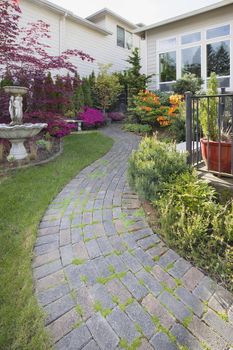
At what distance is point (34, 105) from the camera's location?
19.2 feet

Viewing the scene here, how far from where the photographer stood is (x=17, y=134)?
185 inches

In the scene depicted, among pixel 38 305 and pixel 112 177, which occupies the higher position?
pixel 112 177

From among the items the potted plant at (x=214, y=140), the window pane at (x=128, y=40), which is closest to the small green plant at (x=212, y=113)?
the potted plant at (x=214, y=140)

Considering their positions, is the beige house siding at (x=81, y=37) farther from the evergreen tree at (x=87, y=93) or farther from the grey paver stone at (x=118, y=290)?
the grey paver stone at (x=118, y=290)

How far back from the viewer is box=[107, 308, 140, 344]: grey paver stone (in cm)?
148

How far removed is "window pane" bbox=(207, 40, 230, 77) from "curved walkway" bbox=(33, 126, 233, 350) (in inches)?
346

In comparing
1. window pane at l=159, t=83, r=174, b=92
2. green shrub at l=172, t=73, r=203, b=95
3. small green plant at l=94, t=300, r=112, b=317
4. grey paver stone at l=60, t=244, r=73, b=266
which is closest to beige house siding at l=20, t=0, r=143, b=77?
window pane at l=159, t=83, r=174, b=92

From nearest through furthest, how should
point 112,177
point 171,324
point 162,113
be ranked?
1. point 171,324
2. point 112,177
3. point 162,113

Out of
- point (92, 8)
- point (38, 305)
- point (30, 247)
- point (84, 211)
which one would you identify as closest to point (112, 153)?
point (84, 211)

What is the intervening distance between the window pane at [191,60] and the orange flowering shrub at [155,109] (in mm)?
2408

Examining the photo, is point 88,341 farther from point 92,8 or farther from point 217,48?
point 92,8

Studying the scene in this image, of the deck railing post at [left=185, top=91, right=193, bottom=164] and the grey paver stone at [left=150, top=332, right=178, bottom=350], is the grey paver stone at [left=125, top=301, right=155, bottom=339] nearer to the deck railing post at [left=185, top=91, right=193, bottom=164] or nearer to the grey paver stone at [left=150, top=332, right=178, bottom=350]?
the grey paver stone at [left=150, top=332, right=178, bottom=350]

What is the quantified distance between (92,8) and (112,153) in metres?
9.99

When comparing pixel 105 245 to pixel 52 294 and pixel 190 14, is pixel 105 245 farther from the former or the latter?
pixel 190 14
